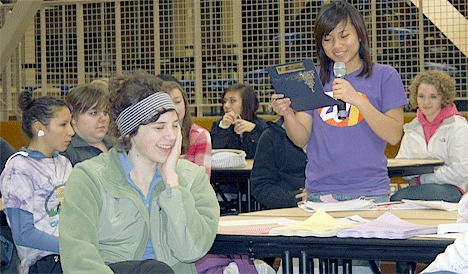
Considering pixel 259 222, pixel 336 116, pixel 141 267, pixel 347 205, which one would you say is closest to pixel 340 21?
pixel 336 116

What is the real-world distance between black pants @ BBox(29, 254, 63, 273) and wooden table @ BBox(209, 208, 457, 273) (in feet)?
3.62

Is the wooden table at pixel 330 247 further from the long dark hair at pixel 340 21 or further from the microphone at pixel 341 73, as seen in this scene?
the long dark hair at pixel 340 21

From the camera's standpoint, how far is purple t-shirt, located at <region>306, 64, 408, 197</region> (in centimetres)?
345

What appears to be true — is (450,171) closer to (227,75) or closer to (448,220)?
(448,220)

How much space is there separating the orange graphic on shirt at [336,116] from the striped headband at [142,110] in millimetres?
813

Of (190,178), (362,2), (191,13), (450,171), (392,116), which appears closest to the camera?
(190,178)

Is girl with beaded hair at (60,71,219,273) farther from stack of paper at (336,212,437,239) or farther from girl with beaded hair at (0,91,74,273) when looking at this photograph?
girl with beaded hair at (0,91,74,273)

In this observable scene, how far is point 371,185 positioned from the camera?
11.4ft

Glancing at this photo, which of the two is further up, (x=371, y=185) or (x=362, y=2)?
(x=362, y=2)

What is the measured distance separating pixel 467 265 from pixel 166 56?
7720mm

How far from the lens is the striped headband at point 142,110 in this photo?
116 inches

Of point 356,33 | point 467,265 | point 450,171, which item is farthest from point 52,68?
point 467,265

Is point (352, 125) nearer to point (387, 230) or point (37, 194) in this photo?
point (387, 230)

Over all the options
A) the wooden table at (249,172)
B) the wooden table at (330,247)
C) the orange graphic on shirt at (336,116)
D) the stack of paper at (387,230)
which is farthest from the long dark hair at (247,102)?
the stack of paper at (387,230)
